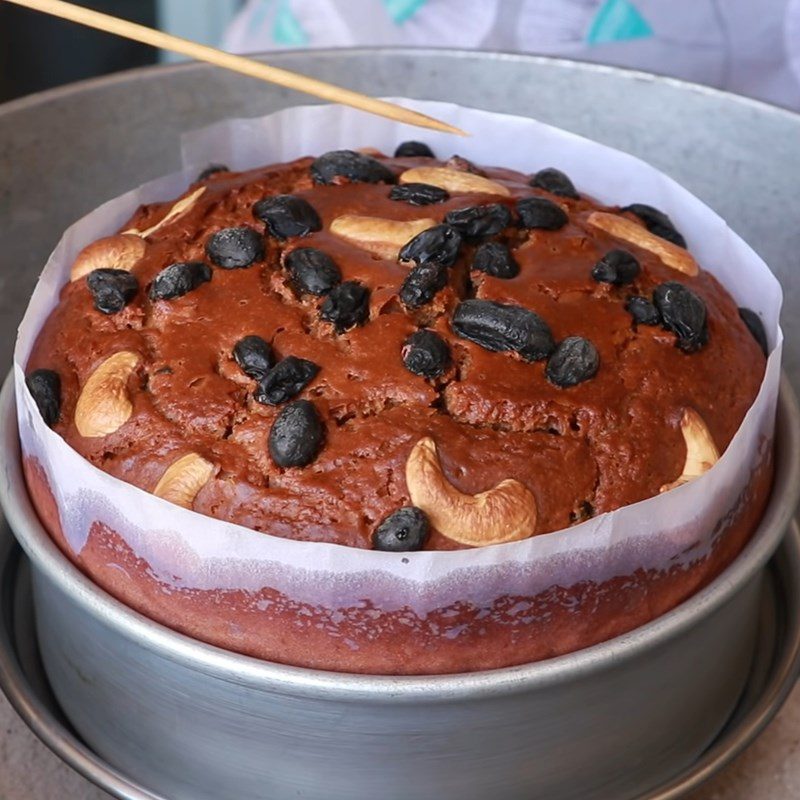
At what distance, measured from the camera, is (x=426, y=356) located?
35.8 inches

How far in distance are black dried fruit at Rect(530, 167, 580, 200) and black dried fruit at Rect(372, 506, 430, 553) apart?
1.47 ft

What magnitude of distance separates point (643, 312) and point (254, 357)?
332 mm

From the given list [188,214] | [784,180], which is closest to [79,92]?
[188,214]

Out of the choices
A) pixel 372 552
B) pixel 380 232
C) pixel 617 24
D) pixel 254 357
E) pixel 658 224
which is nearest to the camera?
pixel 372 552

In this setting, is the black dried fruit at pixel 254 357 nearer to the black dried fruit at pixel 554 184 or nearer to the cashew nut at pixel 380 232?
the cashew nut at pixel 380 232

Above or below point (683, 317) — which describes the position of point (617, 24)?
below

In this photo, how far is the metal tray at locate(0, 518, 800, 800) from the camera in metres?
0.96

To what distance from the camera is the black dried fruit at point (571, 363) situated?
0.92 m

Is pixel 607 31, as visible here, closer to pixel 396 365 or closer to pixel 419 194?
pixel 419 194

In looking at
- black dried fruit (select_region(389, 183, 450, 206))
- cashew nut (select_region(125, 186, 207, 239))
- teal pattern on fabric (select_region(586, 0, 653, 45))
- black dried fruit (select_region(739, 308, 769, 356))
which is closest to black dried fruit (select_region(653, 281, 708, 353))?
black dried fruit (select_region(739, 308, 769, 356))

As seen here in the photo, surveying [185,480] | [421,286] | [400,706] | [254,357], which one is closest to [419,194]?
[421,286]

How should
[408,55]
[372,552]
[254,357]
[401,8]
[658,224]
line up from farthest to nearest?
1. [401,8]
2. [408,55]
3. [658,224]
4. [254,357]
5. [372,552]

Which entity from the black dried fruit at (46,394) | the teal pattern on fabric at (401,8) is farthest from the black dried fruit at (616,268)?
the teal pattern on fabric at (401,8)

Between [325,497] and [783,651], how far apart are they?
0.51m
